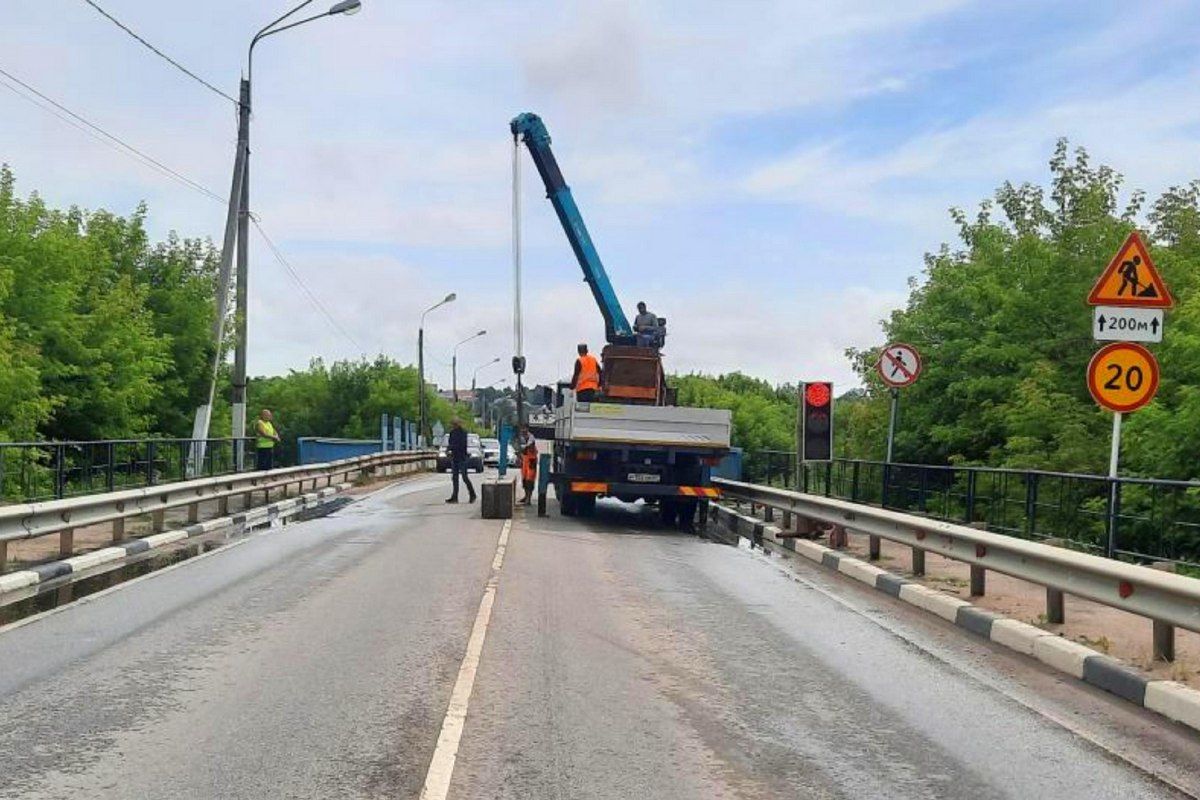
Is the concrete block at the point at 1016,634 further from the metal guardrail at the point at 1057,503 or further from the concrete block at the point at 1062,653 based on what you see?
the metal guardrail at the point at 1057,503

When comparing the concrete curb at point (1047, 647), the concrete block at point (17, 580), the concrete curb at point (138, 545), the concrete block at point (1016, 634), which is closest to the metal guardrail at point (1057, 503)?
the concrete curb at point (1047, 647)

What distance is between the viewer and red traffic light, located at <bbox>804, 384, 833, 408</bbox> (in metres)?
16.8

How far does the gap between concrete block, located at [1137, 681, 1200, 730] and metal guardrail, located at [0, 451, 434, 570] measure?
931 centimetres

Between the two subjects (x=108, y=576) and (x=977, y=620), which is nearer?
(x=977, y=620)

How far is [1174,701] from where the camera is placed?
258 inches

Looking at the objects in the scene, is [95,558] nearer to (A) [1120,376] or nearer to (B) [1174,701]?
(A) [1120,376]

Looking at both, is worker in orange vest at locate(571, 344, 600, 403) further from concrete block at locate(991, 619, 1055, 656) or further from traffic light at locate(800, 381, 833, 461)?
concrete block at locate(991, 619, 1055, 656)

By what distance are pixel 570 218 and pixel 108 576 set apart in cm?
1607

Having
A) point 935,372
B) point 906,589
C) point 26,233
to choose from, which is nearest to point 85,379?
point 26,233

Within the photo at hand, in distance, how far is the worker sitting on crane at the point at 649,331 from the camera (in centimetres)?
2275

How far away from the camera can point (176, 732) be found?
576 cm

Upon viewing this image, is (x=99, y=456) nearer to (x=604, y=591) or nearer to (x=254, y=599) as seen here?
(x=254, y=599)

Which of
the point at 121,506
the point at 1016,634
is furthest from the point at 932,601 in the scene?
the point at 121,506

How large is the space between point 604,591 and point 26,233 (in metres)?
23.2
